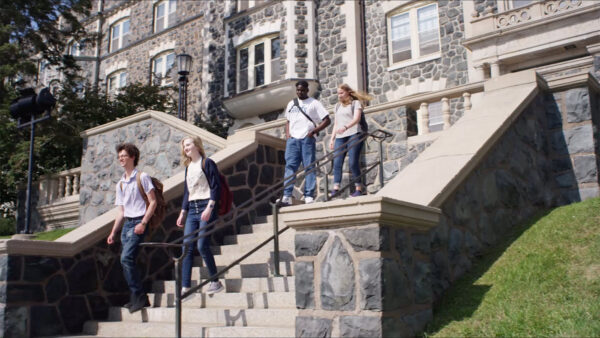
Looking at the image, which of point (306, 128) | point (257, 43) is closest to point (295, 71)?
point (257, 43)

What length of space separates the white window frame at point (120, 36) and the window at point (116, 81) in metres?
1.29

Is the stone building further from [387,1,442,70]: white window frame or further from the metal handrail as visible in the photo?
the metal handrail

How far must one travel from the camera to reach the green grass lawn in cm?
372

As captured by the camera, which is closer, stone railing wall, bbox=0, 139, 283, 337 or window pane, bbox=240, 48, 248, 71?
stone railing wall, bbox=0, 139, 283, 337

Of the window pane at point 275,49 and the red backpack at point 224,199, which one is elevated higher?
the window pane at point 275,49

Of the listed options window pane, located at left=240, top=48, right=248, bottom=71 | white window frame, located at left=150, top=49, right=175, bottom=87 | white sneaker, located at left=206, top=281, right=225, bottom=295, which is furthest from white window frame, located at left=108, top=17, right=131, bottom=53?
white sneaker, located at left=206, top=281, right=225, bottom=295

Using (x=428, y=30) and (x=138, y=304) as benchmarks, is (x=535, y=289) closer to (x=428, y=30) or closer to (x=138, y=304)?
(x=138, y=304)

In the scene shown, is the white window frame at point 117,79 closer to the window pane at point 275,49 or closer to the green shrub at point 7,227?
the window pane at point 275,49

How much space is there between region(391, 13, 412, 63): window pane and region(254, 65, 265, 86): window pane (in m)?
5.01

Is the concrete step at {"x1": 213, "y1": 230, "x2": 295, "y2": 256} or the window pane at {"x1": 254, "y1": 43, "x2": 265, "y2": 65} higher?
the window pane at {"x1": 254, "y1": 43, "x2": 265, "y2": 65}

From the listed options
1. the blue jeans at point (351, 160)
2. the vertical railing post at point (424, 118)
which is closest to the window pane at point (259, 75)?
the vertical railing post at point (424, 118)

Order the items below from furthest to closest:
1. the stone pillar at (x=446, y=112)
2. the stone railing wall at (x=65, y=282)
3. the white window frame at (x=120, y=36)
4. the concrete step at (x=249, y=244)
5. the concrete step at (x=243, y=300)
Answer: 1. the white window frame at (x=120, y=36)
2. the stone pillar at (x=446, y=112)
3. the concrete step at (x=249, y=244)
4. the stone railing wall at (x=65, y=282)
5. the concrete step at (x=243, y=300)

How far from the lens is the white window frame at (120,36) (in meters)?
27.0

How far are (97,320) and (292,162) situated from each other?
3.20 meters
